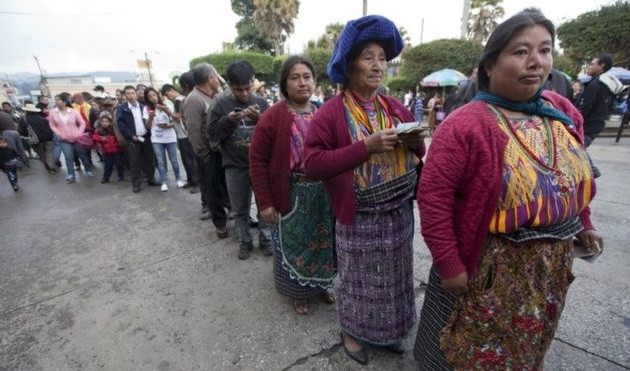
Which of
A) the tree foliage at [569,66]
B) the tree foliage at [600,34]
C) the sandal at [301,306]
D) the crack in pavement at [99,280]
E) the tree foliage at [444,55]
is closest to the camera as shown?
the sandal at [301,306]

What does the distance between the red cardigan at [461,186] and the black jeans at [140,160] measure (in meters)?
5.63

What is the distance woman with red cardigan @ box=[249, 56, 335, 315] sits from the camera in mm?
2121

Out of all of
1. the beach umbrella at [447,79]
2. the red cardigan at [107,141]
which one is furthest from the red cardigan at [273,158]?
the beach umbrella at [447,79]

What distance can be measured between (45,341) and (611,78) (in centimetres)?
621

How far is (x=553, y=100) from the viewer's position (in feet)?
4.46

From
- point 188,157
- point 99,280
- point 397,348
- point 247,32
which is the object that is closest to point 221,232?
point 99,280

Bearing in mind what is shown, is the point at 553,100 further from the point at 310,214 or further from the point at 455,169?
the point at 310,214

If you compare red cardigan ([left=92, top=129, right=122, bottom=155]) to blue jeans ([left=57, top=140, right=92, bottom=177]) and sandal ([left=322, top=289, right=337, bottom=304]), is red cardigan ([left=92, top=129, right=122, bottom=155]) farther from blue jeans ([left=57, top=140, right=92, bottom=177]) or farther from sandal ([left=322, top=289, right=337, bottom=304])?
sandal ([left=322, top=289, right=337, bottom=304])

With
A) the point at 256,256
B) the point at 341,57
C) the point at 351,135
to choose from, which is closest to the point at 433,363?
the point at 351,135

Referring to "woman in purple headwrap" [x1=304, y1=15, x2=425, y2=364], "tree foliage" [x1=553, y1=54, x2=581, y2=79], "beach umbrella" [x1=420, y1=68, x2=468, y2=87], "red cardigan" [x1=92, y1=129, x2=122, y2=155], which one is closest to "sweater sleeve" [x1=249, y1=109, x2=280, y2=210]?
"woman in purple headwrap" [x1=304, y1=15, x2=425, y2=364]

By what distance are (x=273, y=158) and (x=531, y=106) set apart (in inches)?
56.0

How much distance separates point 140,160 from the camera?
19.3ft

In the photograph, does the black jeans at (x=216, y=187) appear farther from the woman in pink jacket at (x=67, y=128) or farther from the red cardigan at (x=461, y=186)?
the woman in pink jacket at (x=67, y=128)

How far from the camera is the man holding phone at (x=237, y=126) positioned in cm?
267
